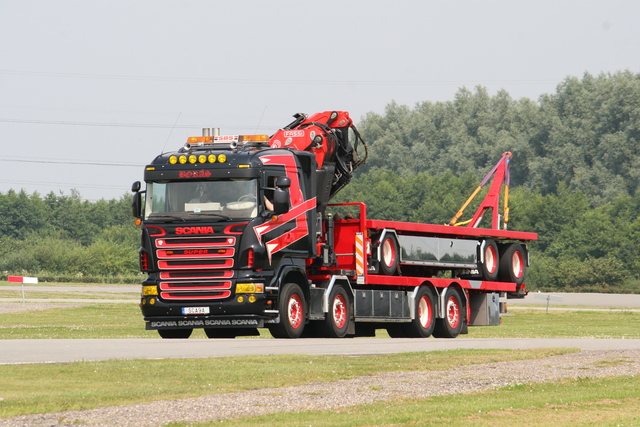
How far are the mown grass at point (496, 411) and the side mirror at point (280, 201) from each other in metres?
8.43

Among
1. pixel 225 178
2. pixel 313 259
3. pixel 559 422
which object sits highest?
pixel 225 178

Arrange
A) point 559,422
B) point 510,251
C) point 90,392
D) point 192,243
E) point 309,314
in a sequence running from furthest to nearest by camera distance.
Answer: point 510,251
point 309,314
point 192,243
point 90,392
point 559,422

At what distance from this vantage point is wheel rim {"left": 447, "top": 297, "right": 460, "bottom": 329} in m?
26.5

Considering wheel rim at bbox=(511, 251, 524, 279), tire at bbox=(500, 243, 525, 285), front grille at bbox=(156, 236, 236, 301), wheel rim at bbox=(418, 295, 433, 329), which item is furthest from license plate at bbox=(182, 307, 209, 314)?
wheel rim at bbox=(511, 251, 524, 279)

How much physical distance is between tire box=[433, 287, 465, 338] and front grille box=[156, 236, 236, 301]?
24.4 ft

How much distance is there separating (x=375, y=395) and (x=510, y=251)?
17.9 m

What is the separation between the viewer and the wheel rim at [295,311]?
70.7ft

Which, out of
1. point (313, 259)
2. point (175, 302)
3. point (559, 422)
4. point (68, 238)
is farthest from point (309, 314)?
point (68, 238)

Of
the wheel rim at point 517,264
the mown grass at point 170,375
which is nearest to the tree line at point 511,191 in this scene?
the wheel rim at point 517,264

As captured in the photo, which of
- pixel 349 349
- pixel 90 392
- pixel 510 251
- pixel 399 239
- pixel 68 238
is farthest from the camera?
pixel 68 238

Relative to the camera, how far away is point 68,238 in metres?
110

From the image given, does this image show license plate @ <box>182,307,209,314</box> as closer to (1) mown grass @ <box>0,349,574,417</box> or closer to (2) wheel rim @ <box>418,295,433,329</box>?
(1) mown grass @ <box>0,349,574,417</box>

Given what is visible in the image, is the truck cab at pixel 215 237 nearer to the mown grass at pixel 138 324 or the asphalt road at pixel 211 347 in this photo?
the asphalt road at pixel 211 347

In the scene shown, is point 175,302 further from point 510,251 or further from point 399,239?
point 510,251
